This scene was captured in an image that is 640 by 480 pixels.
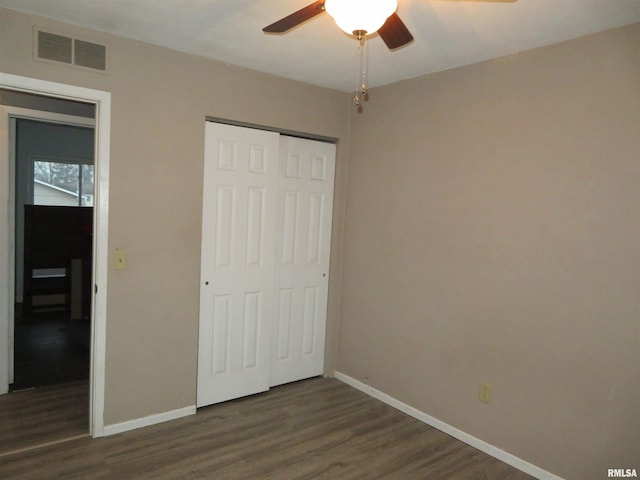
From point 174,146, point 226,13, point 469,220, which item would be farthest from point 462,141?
point 174,146

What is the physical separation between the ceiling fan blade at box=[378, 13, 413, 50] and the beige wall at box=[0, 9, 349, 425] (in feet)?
5.18

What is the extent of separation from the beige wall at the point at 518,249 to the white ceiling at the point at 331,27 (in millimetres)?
188

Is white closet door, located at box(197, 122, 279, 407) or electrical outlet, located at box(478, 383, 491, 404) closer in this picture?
electrical outlet, located at box(478, 383, 491, 404)

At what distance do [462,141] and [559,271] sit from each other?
103 cm

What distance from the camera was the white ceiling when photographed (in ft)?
6.71

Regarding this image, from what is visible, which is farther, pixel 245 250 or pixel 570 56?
pixel 245 250

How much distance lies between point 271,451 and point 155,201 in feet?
5.70

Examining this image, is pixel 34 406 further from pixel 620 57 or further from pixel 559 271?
pixel 620 57

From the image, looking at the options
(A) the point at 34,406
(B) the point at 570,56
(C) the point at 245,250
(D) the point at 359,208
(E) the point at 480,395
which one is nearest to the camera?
(B) the point at 570,56

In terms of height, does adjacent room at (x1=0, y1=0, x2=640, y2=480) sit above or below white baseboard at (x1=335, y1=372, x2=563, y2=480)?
above

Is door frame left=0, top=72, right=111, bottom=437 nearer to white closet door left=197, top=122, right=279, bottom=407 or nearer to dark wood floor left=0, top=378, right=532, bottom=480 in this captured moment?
dark wood floor left=0, top=378, right=532, bottom=480

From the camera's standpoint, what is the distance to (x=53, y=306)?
18.6 feet
